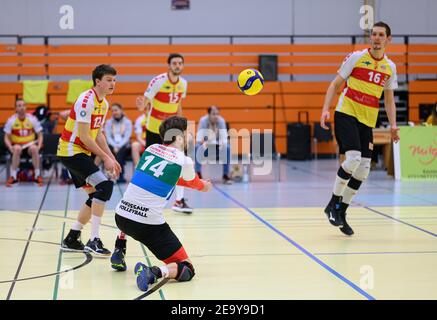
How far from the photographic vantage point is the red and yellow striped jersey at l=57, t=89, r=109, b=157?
718cm

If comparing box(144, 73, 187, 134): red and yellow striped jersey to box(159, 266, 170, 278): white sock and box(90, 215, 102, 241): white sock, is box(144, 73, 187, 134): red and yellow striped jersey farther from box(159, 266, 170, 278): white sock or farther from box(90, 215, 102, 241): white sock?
box(159, 266, 170, 278): white sock

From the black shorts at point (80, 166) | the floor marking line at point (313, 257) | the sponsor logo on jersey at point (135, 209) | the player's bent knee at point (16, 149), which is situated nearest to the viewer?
the floor marking line at point (313, 257)

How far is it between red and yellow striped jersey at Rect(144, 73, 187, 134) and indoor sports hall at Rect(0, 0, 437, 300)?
4.45ft

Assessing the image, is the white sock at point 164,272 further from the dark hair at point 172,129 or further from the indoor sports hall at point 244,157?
the dark hair at point 172,129

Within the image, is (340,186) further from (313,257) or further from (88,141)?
(88,141)

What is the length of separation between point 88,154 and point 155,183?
168cm

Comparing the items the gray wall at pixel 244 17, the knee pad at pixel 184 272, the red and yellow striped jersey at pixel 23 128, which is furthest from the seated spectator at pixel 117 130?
the knee pad at pixel 184 272

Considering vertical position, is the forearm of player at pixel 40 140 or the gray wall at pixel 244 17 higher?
the gray wall at pixel 244 17

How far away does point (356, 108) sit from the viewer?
8.14m

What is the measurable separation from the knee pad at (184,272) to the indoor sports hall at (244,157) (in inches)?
2.2

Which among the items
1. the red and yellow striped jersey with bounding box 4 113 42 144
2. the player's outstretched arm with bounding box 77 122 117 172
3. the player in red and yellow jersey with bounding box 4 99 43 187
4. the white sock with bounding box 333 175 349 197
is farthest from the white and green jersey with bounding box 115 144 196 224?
the red and yellow striped jersey with bounding box 4 113 42 144

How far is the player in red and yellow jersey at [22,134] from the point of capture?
1455 centimetres

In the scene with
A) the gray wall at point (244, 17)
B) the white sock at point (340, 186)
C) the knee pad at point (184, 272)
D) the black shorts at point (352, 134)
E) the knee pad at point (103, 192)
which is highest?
the gray wall at point (244, 17)
